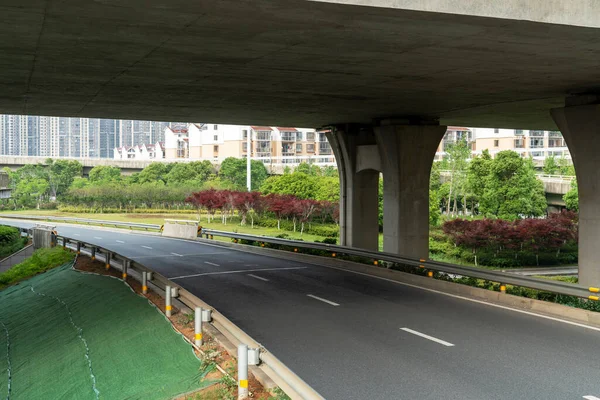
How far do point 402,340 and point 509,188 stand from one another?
167 ft

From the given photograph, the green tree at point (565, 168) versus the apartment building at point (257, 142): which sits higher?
the apartment building at point (257, 142)

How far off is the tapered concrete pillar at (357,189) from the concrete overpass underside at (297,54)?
8273mm

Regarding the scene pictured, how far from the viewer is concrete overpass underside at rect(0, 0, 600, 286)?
10.8m

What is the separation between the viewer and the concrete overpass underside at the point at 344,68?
10.8m

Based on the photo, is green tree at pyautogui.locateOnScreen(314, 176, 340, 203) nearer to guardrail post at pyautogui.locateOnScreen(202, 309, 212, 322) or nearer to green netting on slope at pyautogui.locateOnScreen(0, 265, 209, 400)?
green netting on slope at pyautogui.locateOnScreen(0, 265, 209, 400)

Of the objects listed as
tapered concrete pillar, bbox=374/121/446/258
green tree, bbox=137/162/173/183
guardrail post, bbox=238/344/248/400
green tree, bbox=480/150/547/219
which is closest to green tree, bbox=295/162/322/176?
green tree, bbox=137/162/173/183

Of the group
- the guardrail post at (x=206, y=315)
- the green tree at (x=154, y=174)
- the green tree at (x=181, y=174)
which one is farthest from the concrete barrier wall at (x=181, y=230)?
the green tree at (x=154, y=174)

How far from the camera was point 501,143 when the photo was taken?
108188mm

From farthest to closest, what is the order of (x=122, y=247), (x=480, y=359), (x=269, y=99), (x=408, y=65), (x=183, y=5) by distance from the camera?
1. (x=122, y=247)
2. (x=269, y=99)
3. (x=408, y=65)
4. (x=480, y=359)
5. (x=183, y=5)

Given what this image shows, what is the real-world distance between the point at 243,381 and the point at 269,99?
15.1 metres

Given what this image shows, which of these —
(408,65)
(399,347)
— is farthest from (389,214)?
(399,347)

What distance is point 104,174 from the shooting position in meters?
98.2

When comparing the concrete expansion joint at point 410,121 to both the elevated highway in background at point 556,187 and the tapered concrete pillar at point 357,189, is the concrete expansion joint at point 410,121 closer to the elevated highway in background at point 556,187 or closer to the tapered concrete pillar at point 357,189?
the tapered concrete pillar at point 357,189

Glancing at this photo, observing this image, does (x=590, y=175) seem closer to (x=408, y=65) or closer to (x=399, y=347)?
(x=408, y=65)
